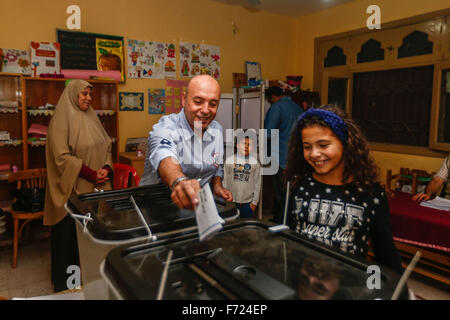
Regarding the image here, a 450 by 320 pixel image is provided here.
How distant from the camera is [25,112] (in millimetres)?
3234

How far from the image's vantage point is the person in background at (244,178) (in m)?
3.47

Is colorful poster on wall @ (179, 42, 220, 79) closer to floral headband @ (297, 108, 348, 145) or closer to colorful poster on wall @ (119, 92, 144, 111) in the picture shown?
colorful poster on wall @ (119, 92, 144, 111)

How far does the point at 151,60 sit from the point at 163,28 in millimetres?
456

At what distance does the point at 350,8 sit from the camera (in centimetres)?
468

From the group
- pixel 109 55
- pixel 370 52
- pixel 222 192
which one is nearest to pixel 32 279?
pixel 222 192

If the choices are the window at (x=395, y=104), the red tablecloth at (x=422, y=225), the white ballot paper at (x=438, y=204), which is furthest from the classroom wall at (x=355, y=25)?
the red tablecloth at (x=422, y=225)

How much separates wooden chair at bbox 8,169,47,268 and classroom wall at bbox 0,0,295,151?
1185mm

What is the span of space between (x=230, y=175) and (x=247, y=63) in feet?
7.37

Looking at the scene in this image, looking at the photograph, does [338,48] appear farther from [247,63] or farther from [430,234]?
[430,234]

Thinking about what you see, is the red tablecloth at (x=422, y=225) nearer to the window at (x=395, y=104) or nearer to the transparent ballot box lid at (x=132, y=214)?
the transparent ballot box lid at (x=132, y=214)

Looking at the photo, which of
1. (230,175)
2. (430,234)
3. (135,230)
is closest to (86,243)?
(135,230)

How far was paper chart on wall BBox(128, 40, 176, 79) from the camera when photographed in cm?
415

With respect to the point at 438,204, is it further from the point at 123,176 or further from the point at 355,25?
the point at 355,25

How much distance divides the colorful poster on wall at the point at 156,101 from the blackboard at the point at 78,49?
0.75 meters
